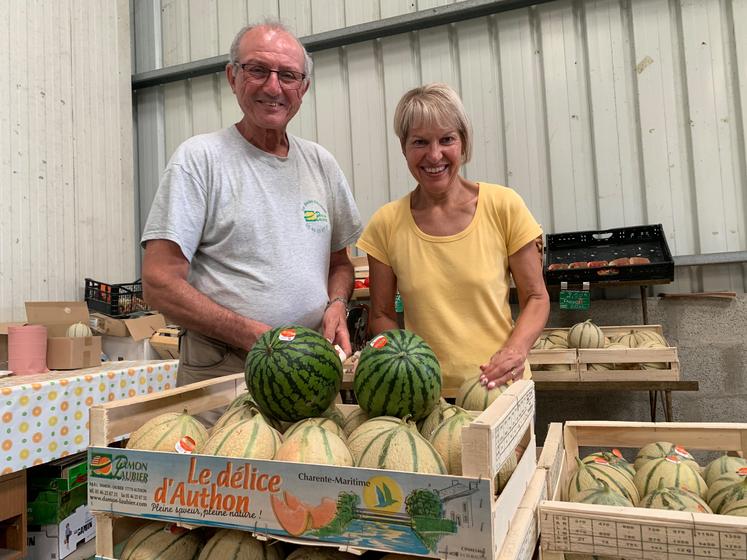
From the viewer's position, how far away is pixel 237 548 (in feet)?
2.90

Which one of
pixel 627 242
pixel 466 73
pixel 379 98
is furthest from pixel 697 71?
pixel 379 98

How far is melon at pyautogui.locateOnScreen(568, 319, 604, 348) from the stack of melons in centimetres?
206

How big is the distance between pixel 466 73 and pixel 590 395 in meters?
2.77

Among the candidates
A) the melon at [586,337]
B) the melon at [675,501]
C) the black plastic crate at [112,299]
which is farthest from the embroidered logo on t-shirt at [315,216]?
the black plastic crate at [112,299]

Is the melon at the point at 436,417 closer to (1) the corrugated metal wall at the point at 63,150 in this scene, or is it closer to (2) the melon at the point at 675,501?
(2) the melon at the point at 675,501

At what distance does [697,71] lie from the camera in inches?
155

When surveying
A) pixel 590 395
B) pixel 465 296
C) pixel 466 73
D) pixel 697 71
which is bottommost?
pixel 590 395

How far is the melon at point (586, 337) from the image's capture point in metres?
3.35

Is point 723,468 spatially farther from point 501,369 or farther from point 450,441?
point 450,441

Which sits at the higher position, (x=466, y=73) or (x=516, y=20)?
(x=516, y=20)

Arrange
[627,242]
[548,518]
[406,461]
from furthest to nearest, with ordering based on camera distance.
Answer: [627,242] < [548,518] < [406,461]

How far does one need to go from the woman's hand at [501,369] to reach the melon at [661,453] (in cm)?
37

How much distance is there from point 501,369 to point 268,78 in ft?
3.78

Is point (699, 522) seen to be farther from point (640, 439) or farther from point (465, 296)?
point (465, 296)
